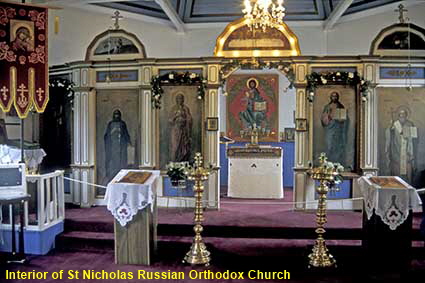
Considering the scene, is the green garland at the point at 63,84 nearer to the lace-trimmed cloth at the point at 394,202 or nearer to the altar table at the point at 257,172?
the altar table at the point at 257,172

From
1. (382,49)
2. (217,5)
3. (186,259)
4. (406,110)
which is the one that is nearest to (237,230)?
(186,259)

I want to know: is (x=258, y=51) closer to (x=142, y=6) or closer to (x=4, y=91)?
(x=142, y=6)

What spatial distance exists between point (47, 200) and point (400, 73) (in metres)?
6.04

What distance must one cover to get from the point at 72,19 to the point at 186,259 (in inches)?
247

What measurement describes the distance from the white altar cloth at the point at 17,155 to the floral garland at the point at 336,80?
482cm

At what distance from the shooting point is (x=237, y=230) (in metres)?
6.73

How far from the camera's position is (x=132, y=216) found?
5832mm

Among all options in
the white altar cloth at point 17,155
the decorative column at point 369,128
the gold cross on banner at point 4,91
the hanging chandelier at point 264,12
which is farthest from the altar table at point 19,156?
the decorative column at point 369,128

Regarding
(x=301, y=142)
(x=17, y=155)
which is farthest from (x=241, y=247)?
(x=17, y=155)

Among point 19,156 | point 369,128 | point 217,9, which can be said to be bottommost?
point 19,156

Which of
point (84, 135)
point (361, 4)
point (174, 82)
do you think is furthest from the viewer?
point (361, 4)

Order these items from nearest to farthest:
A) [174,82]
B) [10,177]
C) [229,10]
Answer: [10,177] < [174,82] < [229,10]

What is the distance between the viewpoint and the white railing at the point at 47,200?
6391 millimetres

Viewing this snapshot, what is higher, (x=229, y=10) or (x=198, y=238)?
(x=229, y=10)
